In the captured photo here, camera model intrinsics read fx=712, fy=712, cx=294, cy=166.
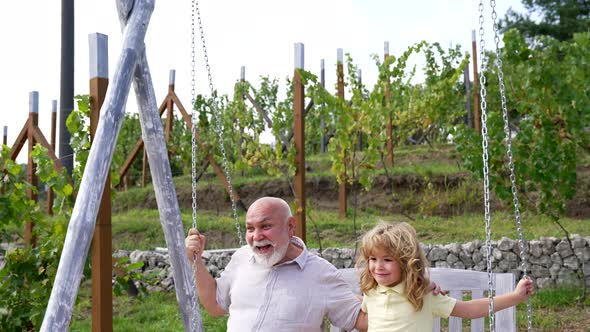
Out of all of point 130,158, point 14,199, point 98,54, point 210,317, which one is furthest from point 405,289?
point 130,158

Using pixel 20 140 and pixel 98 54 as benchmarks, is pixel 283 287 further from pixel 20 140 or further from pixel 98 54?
pixel 20 140

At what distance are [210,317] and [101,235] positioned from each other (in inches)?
106

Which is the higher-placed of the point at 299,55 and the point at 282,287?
the point at 299,55

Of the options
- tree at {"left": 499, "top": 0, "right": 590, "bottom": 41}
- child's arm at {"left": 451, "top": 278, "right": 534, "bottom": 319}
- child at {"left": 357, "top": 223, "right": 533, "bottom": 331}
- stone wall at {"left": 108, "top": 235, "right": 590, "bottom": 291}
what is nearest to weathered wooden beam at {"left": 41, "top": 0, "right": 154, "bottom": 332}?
child at {"left": 357, "top": 223, "right": 533, "bottom": 331}

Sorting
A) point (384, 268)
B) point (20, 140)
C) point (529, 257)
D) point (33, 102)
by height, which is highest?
point (33, 102)

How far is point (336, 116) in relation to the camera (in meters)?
6.07

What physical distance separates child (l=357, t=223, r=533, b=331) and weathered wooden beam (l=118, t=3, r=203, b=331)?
652 mm

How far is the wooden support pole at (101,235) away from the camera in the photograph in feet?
11.7

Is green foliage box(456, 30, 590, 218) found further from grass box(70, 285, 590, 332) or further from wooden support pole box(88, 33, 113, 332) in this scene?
wooden support pole box(88, 33, 113, 332)

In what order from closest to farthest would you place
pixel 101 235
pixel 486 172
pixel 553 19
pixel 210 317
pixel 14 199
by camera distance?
pixel 486 172, pixel 101 235, pixel 14 199, pixel 210 317, pixel 553 19

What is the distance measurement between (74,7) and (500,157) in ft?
12.2

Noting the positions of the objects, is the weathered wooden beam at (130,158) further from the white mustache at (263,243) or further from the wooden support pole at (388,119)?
the white mustache at (263,243)

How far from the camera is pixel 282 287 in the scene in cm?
270

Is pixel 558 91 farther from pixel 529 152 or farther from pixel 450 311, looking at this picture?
pixel 450 311
